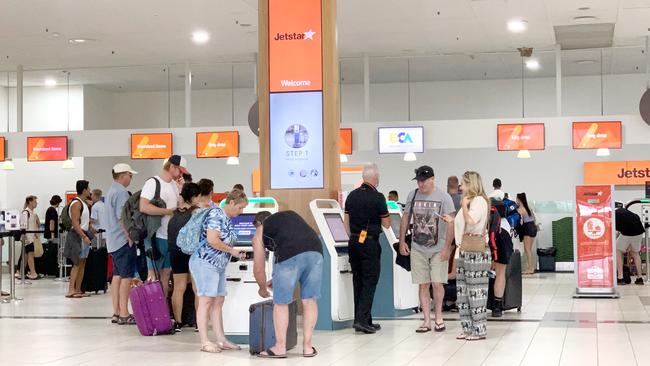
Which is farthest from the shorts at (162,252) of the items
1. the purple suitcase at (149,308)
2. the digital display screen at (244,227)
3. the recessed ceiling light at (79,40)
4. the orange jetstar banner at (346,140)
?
the orange jetstar banner at (346,140)

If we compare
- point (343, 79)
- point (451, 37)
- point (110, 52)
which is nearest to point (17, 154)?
point (110, 52)

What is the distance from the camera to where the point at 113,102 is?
2406 cm

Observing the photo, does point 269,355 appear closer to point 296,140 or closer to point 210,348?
point 210,348

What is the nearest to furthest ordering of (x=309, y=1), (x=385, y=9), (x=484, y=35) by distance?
(x=309, y=1)
(x=385, y=9)
(x=484, y=35)

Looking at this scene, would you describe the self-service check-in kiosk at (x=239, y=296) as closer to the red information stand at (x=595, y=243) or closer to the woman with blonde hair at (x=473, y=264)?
the woman with blonde hair at (x=473, y=264)

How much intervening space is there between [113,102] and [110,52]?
633cm

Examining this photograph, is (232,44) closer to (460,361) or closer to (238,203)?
(238,203)

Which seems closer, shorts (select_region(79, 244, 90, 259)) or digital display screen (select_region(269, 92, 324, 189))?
digital display screen (select_region(269, 92, 324, 189))

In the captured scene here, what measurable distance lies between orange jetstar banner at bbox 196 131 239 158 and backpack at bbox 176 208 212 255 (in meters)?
10.8

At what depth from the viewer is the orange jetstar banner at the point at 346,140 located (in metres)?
17.9

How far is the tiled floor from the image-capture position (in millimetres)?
7281

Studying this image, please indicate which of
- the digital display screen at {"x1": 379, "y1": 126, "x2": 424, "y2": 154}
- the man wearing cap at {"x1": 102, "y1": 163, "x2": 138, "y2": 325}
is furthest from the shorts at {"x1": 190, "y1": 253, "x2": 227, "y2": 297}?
the digital display screen at {"x1": 379, "y1": 126, "x2": 424, "y2": 154}

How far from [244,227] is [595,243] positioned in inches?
224

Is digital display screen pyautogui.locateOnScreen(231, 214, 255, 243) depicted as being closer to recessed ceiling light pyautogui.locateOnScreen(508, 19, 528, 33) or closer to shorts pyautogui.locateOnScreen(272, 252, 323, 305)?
shorts pyautogui.locateOnScreen(272, 252, 323, 305)
